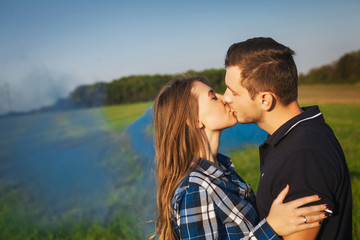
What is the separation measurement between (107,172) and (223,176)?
4.25 meters

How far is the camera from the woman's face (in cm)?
271

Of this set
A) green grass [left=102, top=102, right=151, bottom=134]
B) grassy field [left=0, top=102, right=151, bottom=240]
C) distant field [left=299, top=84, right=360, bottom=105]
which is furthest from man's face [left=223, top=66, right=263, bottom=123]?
distant field [left=299, top=84, right=360, bottom=105]

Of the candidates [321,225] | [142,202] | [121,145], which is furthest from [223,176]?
[121,145]

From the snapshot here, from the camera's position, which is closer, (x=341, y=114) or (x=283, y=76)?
(x=283, y=76)

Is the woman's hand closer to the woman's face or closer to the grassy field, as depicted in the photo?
the woman's face

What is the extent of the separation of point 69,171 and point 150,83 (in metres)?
7.08

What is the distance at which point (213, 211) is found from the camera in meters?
2.24

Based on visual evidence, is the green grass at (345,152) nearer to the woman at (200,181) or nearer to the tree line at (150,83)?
the tree line at (150,83)

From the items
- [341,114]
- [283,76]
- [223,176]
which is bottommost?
[341,114]

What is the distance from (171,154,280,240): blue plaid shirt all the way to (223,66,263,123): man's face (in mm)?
437

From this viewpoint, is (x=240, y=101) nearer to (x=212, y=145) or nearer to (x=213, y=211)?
(x=212, y=145)

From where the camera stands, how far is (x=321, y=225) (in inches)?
78.8

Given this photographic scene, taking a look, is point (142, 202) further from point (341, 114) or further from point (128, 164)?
point (341, 114)

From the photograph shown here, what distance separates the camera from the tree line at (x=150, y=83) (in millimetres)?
7327
